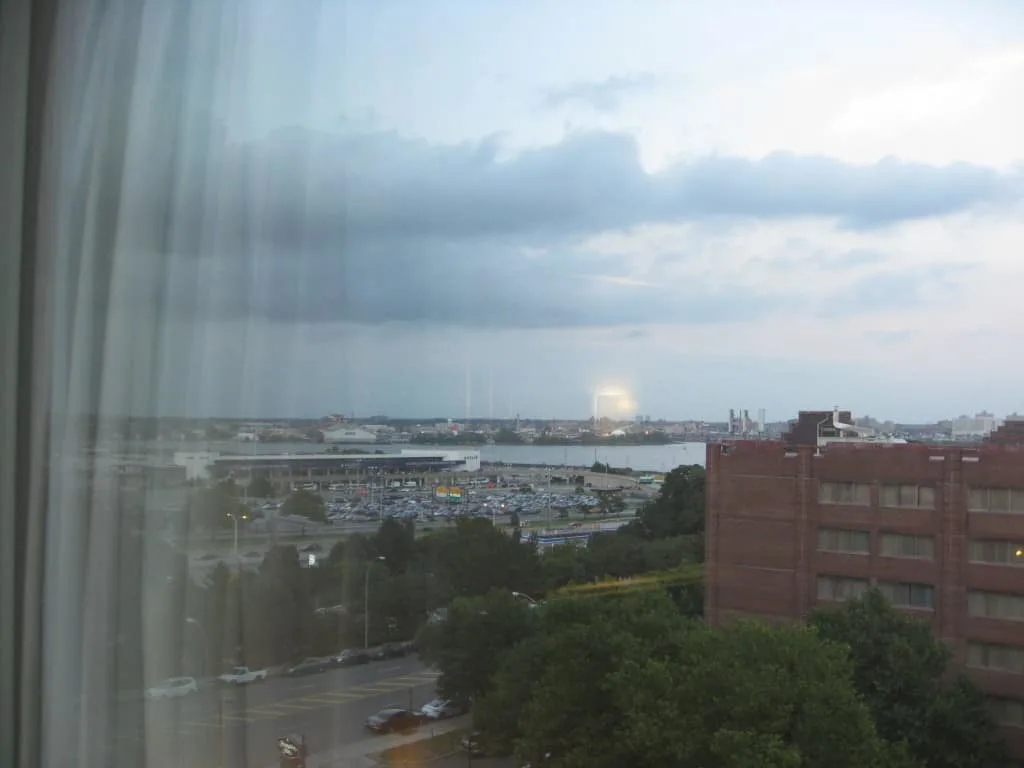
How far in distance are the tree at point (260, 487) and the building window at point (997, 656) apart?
1.49 m

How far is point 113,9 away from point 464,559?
54.4 inches

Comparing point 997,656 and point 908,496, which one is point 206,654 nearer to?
point 908,496

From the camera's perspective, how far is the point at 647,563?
1.95 meters

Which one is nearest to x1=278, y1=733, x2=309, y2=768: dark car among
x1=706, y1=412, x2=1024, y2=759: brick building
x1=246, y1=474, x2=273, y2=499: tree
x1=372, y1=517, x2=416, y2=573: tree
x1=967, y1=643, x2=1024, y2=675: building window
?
x1=372, y1=517, x2=416, y2=573: tree

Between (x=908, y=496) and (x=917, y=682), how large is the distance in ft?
1.37

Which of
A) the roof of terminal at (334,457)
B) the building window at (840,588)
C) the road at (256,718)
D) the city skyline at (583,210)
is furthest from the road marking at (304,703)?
the building window at (840,588)

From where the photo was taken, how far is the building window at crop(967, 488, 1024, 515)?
157cm

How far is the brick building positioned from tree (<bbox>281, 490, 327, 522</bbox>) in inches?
33.9

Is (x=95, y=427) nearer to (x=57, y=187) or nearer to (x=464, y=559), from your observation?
(x=57, y=187)

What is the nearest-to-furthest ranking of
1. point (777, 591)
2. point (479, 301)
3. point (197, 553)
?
1. point (197, 553)
2. point (479, 301)
3. point (777, 591)

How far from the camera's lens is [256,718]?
5.31ft

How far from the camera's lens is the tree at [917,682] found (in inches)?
66.4

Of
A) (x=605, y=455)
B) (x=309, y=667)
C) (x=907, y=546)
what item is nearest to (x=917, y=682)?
(x=907, y=546)

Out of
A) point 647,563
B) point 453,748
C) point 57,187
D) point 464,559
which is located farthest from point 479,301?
point 453,748
